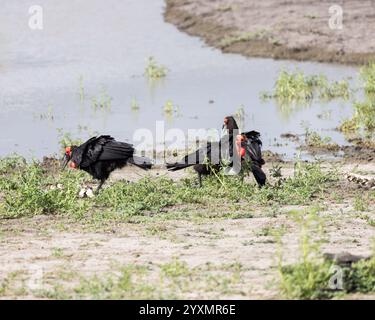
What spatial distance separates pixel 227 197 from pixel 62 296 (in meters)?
4.32

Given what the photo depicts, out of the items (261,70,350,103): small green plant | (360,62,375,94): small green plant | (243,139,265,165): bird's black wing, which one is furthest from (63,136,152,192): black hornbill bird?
(360,62,375,94): small green plant

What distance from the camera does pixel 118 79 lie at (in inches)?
894

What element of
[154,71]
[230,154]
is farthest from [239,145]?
[154,71]

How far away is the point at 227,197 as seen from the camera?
11812 millimetres

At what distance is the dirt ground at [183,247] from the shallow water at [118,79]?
514cm

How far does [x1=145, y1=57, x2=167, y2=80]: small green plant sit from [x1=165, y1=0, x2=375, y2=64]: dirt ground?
323cm

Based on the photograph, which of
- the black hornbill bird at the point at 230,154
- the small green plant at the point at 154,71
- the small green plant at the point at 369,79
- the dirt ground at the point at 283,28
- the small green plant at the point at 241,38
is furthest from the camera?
the small green plant at the point at 241,38

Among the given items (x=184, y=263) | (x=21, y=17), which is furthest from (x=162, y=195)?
(x=21, y=17)

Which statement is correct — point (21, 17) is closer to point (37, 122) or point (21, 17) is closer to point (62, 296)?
point (37, 122)

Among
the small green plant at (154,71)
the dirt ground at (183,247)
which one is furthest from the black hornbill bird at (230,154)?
the small green plant at (154,71)

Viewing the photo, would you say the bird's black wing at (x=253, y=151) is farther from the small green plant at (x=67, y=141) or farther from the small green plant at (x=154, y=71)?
the small green plant at (x=154, y=71)

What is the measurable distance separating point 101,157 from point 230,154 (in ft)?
4.80

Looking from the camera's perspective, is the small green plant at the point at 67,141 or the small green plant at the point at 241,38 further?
the small green plant at the point at 241,38

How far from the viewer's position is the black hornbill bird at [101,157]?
40.7 feet
